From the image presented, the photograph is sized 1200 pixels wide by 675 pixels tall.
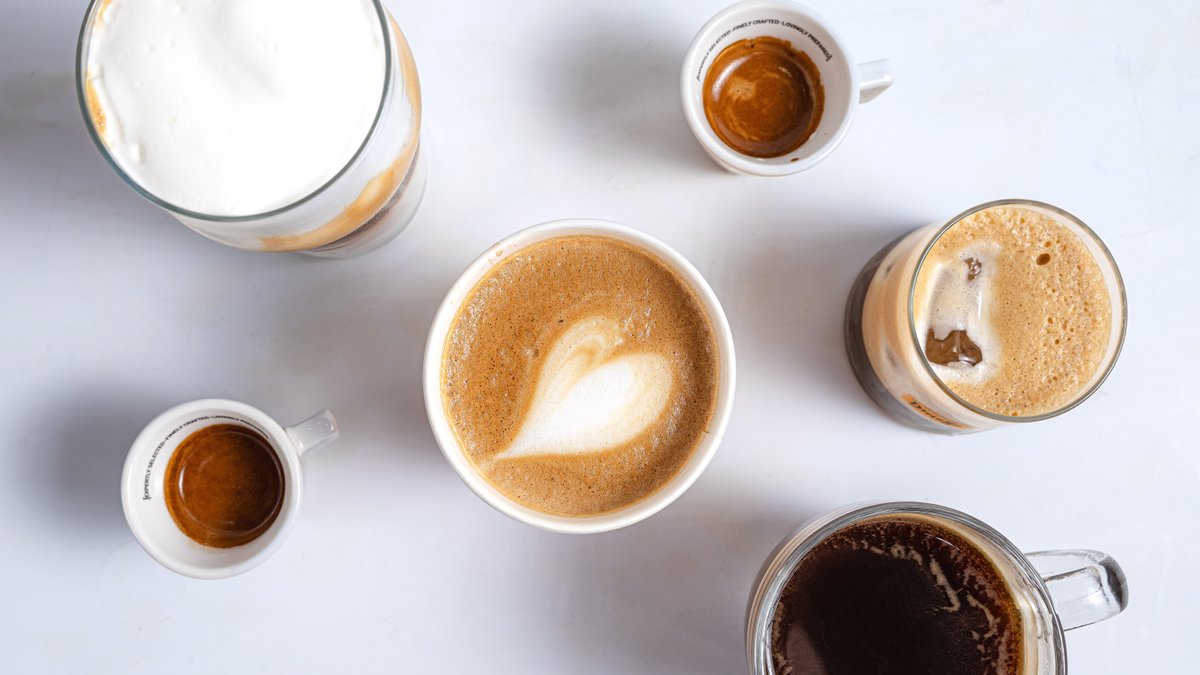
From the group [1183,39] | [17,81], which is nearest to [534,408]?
[17,81]

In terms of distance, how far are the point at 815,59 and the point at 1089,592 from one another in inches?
37.1

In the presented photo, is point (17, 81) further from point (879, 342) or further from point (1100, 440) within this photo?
point (1100, 440)

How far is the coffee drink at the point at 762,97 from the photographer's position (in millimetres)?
1437

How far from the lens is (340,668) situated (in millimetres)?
1438

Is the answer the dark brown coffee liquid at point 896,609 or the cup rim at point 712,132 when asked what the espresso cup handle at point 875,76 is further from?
the dark brown coffee liquid at point 896,609

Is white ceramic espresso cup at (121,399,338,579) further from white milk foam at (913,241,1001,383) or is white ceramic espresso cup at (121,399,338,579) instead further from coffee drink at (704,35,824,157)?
white milk foam at (913,241,1001,383)

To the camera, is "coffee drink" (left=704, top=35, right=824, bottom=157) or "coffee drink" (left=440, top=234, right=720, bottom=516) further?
"coffee drink" (left=704, top=35, right=824, bottom=157)

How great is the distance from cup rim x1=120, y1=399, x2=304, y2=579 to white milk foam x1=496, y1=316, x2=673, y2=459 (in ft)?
1.09

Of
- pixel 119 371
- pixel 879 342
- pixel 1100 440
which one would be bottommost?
pixel 1100 440

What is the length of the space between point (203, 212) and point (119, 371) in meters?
0.57

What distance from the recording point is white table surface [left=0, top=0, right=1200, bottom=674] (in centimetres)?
144

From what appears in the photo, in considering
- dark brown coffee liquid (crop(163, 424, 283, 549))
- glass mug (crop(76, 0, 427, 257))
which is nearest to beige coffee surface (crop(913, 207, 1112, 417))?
glass mug (crop(76, 0, 427, 257))

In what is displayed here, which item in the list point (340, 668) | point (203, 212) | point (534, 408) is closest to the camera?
point (203, 212)

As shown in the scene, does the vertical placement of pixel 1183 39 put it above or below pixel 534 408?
above
